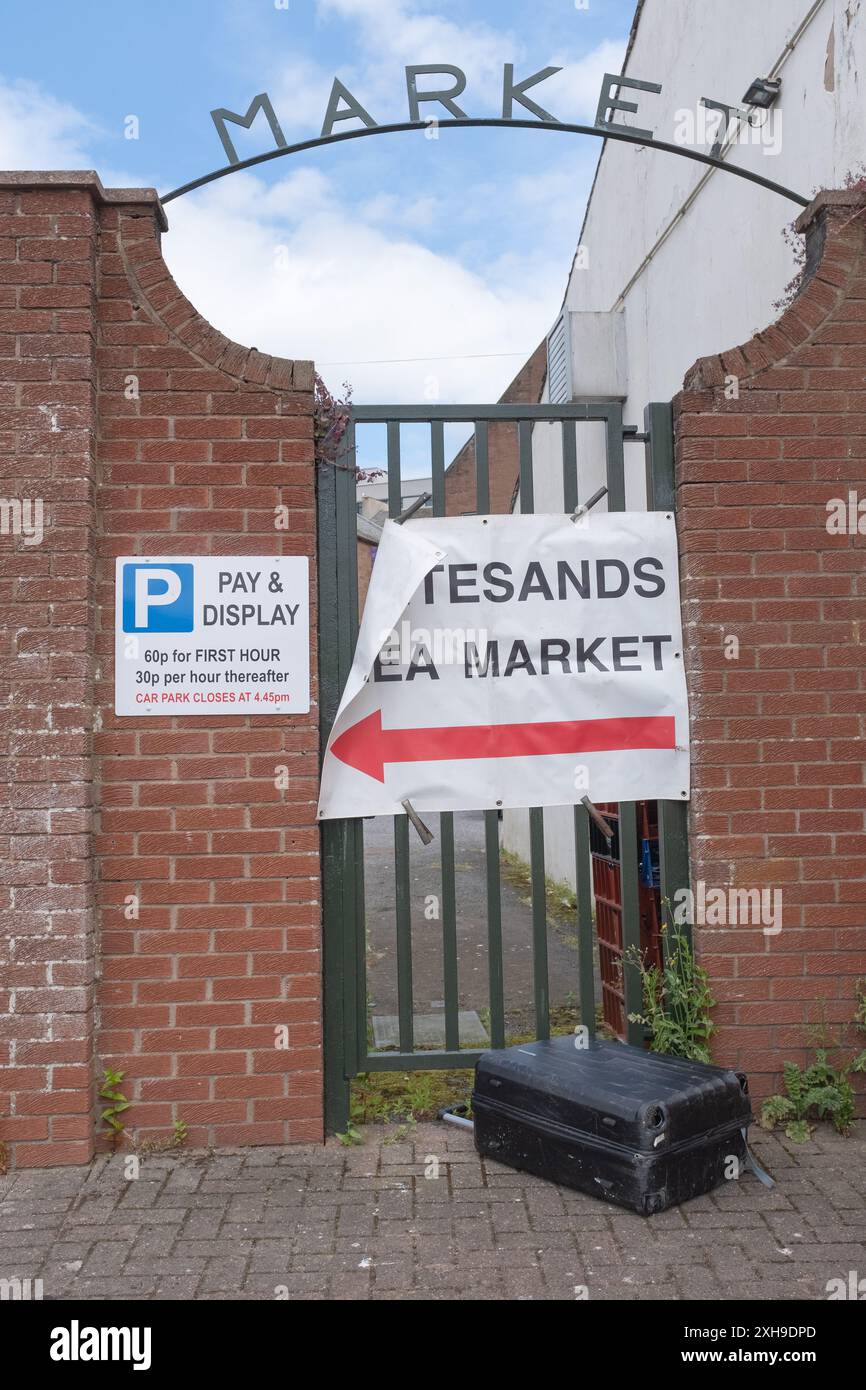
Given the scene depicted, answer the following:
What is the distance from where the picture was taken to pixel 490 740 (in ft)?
14.6

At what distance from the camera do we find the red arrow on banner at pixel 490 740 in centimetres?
439

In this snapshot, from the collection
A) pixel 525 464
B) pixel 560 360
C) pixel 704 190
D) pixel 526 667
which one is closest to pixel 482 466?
pixel 525 464

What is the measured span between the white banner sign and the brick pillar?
3.62 feet

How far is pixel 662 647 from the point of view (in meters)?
4.48

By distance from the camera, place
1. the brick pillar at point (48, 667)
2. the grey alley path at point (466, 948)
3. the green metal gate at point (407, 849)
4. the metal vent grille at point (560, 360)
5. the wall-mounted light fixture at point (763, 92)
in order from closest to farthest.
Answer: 1. the brick pillar at point (48, 667)
2. the green metal gate at point (407, 849)
3. the wall-mounted light fixture at point (763, 92)
4. the grey alley path at point (466, 948)
5. the metal vent grille at point (560, 360)

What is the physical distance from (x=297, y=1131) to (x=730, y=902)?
1917 millimetres

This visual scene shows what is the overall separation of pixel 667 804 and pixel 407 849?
1.09 metres

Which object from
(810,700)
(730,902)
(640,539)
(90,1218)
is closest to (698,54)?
(640,539)

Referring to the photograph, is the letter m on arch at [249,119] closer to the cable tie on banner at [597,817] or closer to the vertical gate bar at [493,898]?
the vertical gate bar at [493,898]

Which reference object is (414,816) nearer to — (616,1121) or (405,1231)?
(616,1121)

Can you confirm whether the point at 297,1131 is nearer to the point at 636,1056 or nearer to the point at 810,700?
the point at 636,1056

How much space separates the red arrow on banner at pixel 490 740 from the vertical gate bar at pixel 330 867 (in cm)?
16

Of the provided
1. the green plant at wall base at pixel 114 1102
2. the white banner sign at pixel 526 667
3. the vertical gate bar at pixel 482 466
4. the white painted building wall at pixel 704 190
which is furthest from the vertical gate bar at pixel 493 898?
the white painted building wall at pixel 704 190

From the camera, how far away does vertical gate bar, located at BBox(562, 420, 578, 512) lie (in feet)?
14.8
